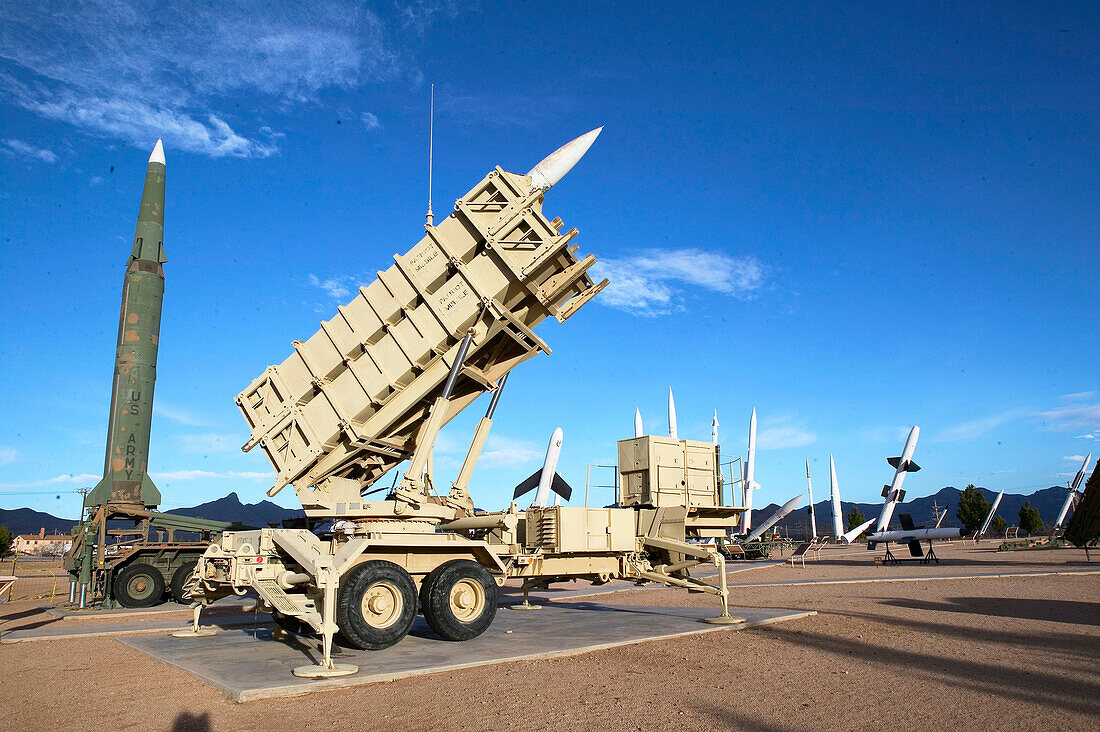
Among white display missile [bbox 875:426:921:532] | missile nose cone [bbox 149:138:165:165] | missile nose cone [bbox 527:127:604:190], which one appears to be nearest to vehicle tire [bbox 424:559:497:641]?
missile nose cone [bbox 527:127:604:190]

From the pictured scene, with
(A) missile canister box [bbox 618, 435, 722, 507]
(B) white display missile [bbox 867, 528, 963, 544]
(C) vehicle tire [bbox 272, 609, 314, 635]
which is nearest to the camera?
(C) vehicle tire [bbox 272, 609, 314, 635]

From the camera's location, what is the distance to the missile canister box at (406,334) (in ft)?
32.5

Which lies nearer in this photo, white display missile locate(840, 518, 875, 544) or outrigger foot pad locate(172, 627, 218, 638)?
outrigger foot pad locate(172, 627, 218, 638)

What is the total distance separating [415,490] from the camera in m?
9.12

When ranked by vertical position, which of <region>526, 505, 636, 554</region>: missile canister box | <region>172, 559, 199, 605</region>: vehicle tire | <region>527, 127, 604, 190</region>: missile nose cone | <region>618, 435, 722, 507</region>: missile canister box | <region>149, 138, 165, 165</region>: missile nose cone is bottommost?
<region>172, 559, 199, 605</region>: vehicle tire

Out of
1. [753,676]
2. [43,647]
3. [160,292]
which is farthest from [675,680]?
[160,292]

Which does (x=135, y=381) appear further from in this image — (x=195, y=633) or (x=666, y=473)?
(x=666, y=473)

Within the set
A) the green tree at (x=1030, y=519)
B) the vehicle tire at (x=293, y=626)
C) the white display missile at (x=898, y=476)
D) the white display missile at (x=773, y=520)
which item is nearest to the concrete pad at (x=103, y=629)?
the vehicle tire at (x=293, y=626)

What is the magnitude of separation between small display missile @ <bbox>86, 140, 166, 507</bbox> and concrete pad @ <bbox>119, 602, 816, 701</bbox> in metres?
6.63

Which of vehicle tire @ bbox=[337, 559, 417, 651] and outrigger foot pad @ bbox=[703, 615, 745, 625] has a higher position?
vehicle tire @ bbox=[337, 559, 417, 651]

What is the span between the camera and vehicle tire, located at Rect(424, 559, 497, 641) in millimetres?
8648

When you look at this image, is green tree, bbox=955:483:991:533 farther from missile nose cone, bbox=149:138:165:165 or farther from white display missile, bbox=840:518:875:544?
missile nose cone, bbox=149:138:165:165

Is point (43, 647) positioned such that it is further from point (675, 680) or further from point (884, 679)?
point (884, 679)

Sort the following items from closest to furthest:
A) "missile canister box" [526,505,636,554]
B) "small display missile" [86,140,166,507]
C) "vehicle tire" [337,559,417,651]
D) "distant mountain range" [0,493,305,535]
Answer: "vehicle tire" [337,559,417,651]
"missile canister box" [526,505,636,554]
"small display missile" [86,140,166,507]
"distant mountain range" [0,493,305,535]
